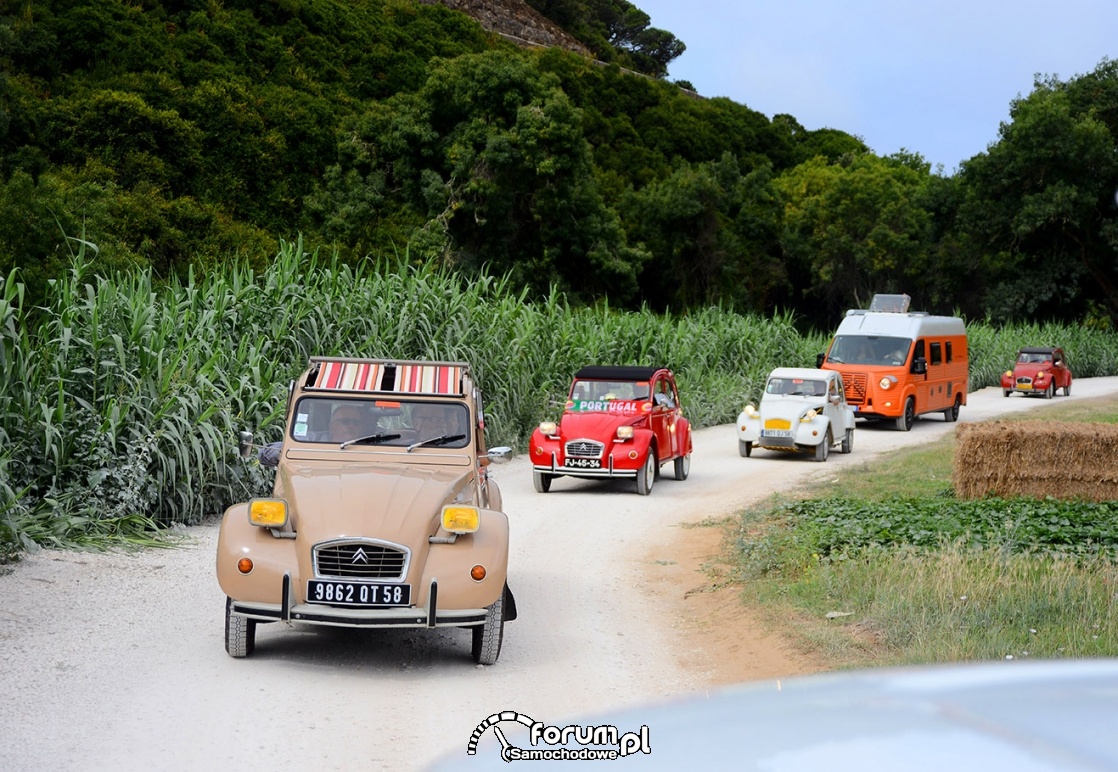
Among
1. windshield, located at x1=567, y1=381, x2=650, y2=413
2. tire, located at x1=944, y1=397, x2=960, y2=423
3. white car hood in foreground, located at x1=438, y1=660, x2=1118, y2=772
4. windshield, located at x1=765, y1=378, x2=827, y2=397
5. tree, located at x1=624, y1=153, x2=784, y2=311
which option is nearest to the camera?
white car hood in foreground, located at x1=438, y1=660, x2=1118, y2=772

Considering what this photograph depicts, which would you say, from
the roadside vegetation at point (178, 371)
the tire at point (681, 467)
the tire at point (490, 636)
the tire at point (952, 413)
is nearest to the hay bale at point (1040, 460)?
the roadside vegetation at point (178, 371)

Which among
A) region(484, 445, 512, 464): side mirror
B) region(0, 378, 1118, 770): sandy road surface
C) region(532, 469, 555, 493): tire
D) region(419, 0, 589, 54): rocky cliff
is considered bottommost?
region(532, 469, 555, 493): tire

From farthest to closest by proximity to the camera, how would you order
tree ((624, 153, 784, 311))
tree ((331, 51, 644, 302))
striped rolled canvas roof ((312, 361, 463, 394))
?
tree ((624, 153, 784, 311)) < tree ((331, 51, 644, 302)) < striped rolled canvas roof ((312, 361, 463, 394))

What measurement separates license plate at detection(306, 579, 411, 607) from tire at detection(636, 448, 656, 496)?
9019 mm

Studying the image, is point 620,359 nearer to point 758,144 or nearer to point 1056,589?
point 1056,589

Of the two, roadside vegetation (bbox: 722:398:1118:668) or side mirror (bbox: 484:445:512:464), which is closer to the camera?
roadside vegetation (bbox: 722:398:1118:668)

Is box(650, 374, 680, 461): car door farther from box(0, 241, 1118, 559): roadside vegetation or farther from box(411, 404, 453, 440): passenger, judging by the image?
box(411, 404, 453, 440): passenger

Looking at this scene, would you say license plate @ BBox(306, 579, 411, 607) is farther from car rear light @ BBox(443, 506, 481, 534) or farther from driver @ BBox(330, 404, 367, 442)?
driver @ BBox(330, 404, 367, 442)

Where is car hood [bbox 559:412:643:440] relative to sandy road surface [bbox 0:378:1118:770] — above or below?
above

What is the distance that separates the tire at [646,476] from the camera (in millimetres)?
16078

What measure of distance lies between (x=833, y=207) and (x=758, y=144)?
561 inches

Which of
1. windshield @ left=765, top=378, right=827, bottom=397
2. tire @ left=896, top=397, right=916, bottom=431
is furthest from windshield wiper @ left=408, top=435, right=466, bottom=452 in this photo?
tire @ left=896, top=397, right=916, bottom=431

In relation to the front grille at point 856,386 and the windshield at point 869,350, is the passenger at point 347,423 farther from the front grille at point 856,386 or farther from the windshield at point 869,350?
the windshield at point 869,350

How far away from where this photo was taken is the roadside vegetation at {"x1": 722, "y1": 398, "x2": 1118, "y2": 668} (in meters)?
7.50
